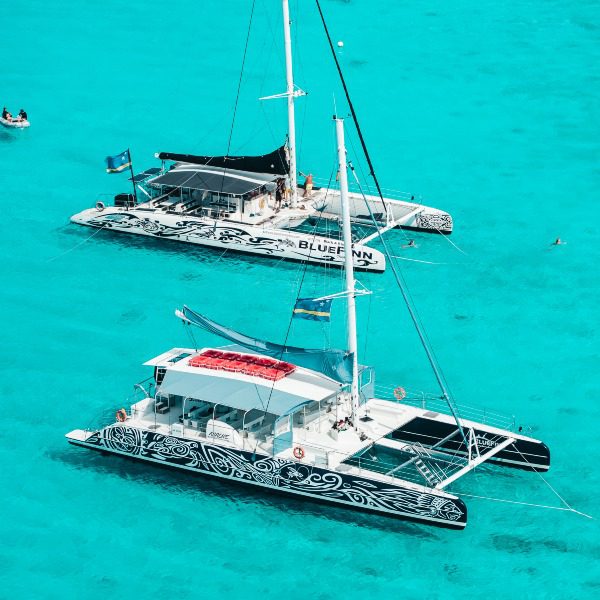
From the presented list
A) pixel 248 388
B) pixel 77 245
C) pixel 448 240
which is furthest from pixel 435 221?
pixel 248 388

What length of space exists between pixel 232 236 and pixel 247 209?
2.09m

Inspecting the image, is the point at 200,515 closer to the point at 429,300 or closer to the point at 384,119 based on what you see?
the point at 429,300

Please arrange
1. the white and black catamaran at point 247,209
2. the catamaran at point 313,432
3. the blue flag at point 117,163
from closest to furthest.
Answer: the catamaran at point 313,432, the white and black catamaran at point 247,209, the blue flag at point 117,163

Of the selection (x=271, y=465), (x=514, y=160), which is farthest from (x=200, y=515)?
(x=514, y=160)

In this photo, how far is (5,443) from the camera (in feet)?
129

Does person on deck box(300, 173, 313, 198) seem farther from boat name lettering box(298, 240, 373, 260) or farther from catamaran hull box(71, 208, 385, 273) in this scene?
boat name lettering box(298, 240, 373, 260)

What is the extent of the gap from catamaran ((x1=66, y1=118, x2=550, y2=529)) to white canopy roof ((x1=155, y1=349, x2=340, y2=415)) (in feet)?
0.10

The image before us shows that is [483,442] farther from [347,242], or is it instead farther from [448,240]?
[448,240]

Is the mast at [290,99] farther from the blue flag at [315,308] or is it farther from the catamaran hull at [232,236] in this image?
the blue flag at [315,308]

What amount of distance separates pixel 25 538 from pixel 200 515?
488 centimetres

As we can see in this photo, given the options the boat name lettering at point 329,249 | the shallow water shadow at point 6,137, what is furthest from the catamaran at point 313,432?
the shallow water shadow at point 6,137

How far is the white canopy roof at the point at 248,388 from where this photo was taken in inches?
1419

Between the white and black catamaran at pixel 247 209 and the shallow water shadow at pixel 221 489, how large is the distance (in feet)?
52.6

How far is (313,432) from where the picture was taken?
36.9 meters
